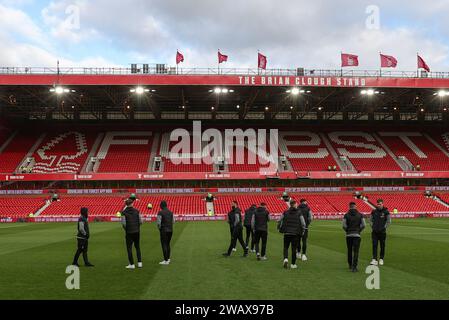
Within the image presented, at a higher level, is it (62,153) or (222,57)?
(222,57)

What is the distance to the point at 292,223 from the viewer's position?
11.4 meters

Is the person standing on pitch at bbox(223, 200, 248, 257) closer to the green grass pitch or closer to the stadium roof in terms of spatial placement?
the green grass pitch

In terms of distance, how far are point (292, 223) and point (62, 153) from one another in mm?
46724

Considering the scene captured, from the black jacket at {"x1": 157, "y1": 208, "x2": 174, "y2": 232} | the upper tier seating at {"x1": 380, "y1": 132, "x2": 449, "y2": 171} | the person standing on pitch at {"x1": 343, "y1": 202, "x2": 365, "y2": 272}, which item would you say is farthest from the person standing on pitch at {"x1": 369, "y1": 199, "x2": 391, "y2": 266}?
the upper tier seating at {"x1": 380, "y1": 132, "x2": 449, "y2": 171}

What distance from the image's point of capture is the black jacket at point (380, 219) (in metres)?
12.0

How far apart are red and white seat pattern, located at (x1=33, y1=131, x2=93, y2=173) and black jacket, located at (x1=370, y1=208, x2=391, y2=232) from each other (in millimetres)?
42309

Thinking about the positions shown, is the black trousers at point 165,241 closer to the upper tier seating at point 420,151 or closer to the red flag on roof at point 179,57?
the red flag on roof at point 179,57

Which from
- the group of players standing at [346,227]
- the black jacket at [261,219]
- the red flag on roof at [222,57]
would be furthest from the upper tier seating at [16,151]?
the group of players standing at [346,227]

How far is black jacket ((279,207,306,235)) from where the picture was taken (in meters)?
11.4

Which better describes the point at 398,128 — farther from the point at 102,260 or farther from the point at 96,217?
the point at 102,260

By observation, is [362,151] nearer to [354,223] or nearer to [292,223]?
[354,223]

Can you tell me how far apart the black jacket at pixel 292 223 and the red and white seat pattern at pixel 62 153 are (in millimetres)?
41588

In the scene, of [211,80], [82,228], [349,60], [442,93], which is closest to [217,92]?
[211,80]
